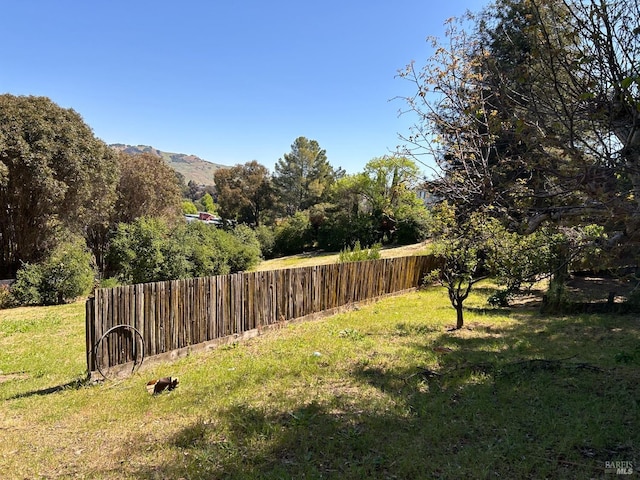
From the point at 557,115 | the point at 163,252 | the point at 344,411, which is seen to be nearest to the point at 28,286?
the point at 163,252

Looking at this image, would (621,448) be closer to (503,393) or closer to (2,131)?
(503,393)

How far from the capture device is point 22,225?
43.0 ft

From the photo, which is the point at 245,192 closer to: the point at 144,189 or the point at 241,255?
the point at 144,189

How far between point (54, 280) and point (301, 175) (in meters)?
35.4

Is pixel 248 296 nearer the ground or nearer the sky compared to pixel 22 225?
nearer the ground

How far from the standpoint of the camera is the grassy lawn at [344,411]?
8.63 feet

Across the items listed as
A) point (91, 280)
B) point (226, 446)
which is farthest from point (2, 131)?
point (226, 446)

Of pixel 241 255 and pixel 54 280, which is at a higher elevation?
pixel 241 255

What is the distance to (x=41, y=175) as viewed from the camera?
11781 mm

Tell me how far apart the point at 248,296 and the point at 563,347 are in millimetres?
5100

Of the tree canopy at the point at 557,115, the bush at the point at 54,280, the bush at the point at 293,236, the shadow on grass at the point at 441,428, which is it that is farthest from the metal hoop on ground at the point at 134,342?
the bush at the point at 293,236

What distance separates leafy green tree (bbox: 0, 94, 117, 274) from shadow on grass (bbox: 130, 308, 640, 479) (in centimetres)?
1222

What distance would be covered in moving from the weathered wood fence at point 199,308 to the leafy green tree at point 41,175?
30.8ft

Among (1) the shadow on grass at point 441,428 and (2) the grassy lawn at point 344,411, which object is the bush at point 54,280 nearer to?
(2) the grassy lawn at point 344,411
